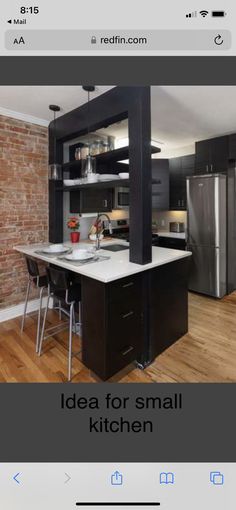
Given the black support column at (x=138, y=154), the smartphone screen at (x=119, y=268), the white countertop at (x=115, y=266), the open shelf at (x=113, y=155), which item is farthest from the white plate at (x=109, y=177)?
the white countertop at (x=115, y=266)

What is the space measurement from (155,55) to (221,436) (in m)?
1.07

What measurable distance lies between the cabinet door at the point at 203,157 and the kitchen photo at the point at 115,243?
0.01 metres

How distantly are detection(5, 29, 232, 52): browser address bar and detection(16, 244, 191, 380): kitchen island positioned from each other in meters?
1.01

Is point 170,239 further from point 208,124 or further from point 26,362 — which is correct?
point 26,362

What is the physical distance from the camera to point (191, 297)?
3430mm

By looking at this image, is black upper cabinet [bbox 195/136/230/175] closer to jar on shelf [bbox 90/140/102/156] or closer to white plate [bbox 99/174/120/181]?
jar on shelf [bbox 90/140/102/156]

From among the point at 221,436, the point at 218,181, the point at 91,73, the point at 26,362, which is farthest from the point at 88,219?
the point at 221,436

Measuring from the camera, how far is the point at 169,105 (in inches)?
95.0

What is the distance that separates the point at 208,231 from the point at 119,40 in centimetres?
295

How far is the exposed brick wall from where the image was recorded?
2625mm

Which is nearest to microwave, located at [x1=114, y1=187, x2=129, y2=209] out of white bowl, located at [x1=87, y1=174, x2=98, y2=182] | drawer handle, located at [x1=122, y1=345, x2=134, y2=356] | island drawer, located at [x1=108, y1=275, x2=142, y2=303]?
white bowl, located at [x1=87, y1=174, x2=98, y2=182]
